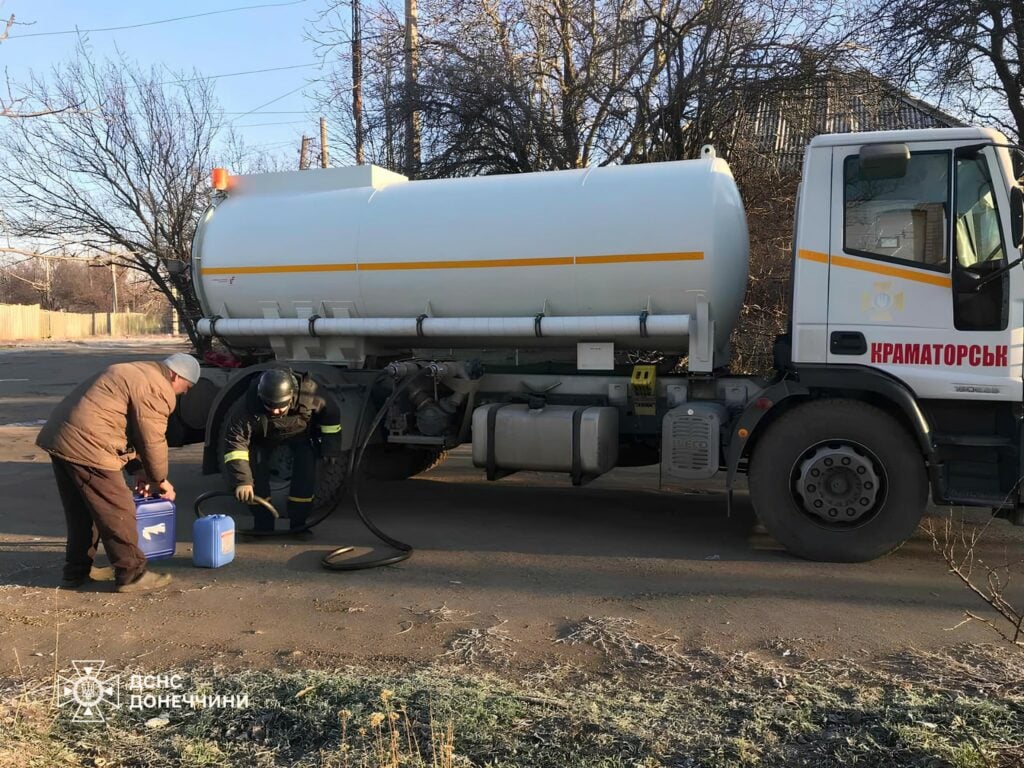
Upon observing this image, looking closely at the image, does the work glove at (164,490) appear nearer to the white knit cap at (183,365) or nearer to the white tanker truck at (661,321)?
the white knit cap at (183,365)

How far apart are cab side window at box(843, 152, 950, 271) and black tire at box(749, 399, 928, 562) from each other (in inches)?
→ 40.5

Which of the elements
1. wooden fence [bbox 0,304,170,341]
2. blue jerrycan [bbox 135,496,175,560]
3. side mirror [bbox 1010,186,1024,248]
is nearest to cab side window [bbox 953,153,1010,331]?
side mirror [bbox 1010,186,1024,248]

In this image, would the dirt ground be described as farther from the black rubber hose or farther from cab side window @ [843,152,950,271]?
cab side window @ [843,152,950,271]

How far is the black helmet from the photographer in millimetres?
5910

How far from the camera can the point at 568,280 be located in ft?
20.7

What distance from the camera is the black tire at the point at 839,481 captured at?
17.3 ft

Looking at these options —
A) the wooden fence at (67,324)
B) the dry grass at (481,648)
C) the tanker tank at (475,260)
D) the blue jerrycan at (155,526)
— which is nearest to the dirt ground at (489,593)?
the dry grass at (481,648)

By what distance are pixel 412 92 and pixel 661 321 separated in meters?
8.20

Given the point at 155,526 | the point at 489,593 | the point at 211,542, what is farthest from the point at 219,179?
the point at 489,593

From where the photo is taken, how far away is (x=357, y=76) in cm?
1466

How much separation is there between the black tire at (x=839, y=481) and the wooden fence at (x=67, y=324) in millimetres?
51883

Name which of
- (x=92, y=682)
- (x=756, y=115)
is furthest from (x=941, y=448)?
(x=756, y=115)

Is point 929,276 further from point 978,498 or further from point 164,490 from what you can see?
point 164,490
